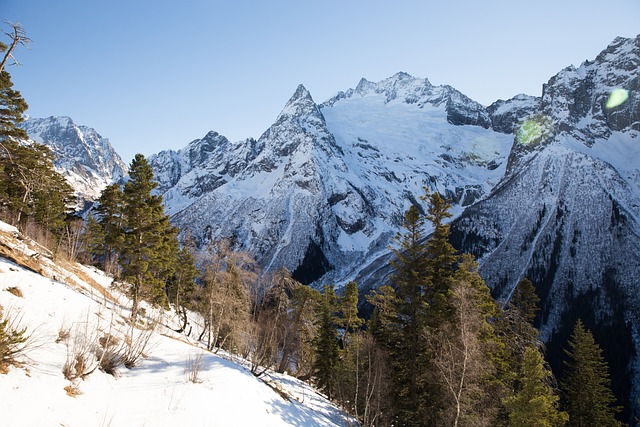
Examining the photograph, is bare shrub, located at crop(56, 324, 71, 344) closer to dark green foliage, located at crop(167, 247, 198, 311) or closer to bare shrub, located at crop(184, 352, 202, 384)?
bare shrub, located at crop(184, 352, 202, 384)

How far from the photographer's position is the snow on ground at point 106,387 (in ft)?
18.2

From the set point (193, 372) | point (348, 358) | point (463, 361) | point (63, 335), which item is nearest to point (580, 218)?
point (348, 358)

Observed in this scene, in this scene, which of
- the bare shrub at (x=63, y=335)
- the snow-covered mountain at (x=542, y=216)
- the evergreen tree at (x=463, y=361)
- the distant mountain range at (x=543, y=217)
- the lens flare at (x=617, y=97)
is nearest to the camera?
the bare shrub at (x=63, y=335)

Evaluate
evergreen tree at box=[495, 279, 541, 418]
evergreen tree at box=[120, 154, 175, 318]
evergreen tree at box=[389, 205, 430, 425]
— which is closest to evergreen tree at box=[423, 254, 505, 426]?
evergreen tree at box=[389, 205, 430, 425]

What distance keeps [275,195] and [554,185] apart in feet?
389

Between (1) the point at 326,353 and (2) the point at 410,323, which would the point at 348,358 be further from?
(2) the point at 410,323

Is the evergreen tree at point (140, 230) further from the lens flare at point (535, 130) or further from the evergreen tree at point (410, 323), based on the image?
the lens flare at point (535, 130)

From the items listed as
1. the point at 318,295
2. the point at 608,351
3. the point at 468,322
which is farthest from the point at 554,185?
the point at 468,322

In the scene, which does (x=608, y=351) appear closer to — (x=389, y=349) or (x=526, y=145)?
(x=389, y=349)

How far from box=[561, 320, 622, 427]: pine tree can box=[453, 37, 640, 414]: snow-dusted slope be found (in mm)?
51006

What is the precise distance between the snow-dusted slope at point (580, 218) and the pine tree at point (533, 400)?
6648cm

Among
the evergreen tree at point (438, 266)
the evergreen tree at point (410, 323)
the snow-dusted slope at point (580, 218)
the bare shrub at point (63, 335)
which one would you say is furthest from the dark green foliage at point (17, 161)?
the snow-dusted slope at point (580, 218)

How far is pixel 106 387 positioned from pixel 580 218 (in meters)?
141

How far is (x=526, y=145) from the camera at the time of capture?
180750 mm
